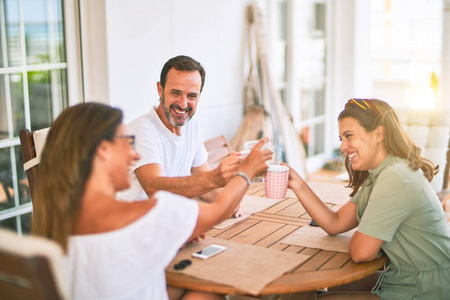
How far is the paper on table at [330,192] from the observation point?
2.57m

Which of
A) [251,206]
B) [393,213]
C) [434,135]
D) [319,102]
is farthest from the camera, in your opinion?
[319,102]

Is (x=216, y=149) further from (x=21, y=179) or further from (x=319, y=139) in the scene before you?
(x=319, y=139)

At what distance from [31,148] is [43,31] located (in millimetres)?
888

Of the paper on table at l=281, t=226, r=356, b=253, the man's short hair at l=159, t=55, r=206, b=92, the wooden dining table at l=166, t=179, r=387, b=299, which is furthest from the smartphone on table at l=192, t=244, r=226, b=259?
the man's short hair at l=159, t=55, r=206, b=92

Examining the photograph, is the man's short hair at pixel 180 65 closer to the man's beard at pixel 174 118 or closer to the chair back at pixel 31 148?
the man's beard at pixel 174 118

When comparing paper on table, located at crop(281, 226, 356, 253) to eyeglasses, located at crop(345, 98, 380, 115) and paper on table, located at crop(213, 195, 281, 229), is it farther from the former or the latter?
eyeglasses, located at crop(345, 98, 380, 115)

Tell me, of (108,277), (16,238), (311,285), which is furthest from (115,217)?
(311,285)

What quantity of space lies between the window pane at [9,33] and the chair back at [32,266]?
69.9 inches

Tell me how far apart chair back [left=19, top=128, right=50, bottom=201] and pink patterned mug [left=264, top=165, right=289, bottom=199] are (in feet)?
3.17

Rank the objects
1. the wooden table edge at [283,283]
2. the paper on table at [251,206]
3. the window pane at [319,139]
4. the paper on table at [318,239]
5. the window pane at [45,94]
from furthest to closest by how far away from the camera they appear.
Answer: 1. the window pane at [319,139]
2. the window pane at [45,94]
3. the paper on table at [251,206]
4. the paper on table at [318,239]
5. the wooden table edge at [283,283]

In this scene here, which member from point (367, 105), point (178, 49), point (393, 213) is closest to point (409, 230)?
point (393, 213)

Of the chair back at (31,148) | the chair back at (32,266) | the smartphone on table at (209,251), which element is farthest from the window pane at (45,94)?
the chair back at (32,266)

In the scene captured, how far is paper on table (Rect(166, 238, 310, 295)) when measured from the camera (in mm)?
1607

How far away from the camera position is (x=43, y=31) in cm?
288
